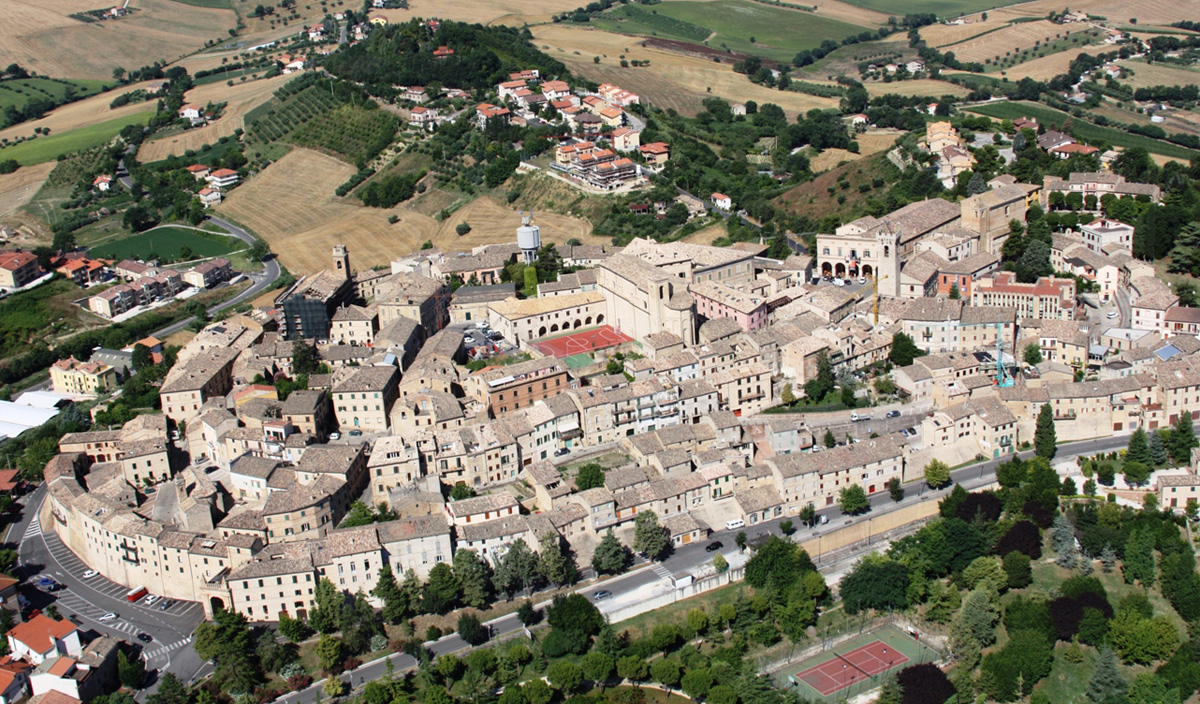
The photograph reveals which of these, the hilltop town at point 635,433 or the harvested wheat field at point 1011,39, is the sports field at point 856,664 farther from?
the harvested wheat field at point 1011,39

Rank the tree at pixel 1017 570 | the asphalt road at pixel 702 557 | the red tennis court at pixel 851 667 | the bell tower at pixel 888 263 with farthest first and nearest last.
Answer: the bell tower at pixel 888 263, the tree at pixel 1017 570, the asphalt road at pixel 702 557, the red tennis court at pixel 851 667

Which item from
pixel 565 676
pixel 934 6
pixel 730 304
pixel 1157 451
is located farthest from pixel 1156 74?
pixel 565 676

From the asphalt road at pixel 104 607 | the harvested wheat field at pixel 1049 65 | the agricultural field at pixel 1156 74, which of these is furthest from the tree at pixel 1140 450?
the harvested wheat field at pixel 1049 65

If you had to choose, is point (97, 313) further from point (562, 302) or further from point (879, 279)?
point (879, 279)

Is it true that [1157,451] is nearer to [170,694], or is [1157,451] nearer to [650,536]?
[650,536]

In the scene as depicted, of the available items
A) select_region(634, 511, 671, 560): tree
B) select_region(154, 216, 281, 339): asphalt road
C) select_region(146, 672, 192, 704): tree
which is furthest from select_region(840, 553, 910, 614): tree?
select_region(154, 216, 281, 339): asphalt road

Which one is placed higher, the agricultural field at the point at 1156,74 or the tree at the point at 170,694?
the agricultural field at the point at 1156,74

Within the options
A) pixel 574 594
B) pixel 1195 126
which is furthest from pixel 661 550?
pixel 1195 126
